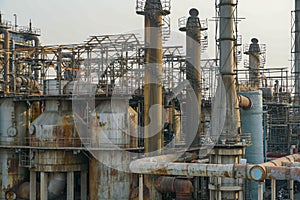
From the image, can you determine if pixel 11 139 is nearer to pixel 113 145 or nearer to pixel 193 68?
pixel 113 145

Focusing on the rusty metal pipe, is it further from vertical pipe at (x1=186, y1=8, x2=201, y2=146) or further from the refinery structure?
vertical pipe at (x1=186, y1=8, x2=201, y2=146)

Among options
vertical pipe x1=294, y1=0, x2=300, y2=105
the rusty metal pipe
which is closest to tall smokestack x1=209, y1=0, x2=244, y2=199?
the rusty metal pipe

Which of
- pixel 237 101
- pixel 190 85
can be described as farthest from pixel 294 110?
pixel 237 101

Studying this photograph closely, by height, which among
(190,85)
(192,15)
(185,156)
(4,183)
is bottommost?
(4,183)

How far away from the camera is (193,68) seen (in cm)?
2850

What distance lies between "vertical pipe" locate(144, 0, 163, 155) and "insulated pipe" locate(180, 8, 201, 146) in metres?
4.85

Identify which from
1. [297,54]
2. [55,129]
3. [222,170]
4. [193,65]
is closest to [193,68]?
[193,65]

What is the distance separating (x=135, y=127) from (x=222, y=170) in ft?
24.7

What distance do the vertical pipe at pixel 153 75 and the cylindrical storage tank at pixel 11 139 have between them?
9.25 metres

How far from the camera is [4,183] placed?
90.7 feet

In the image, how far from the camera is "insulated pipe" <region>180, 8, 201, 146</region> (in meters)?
28.0

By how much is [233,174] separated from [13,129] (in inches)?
620

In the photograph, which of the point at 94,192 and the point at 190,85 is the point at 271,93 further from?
the point at 94,192

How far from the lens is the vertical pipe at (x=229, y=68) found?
2305cm
